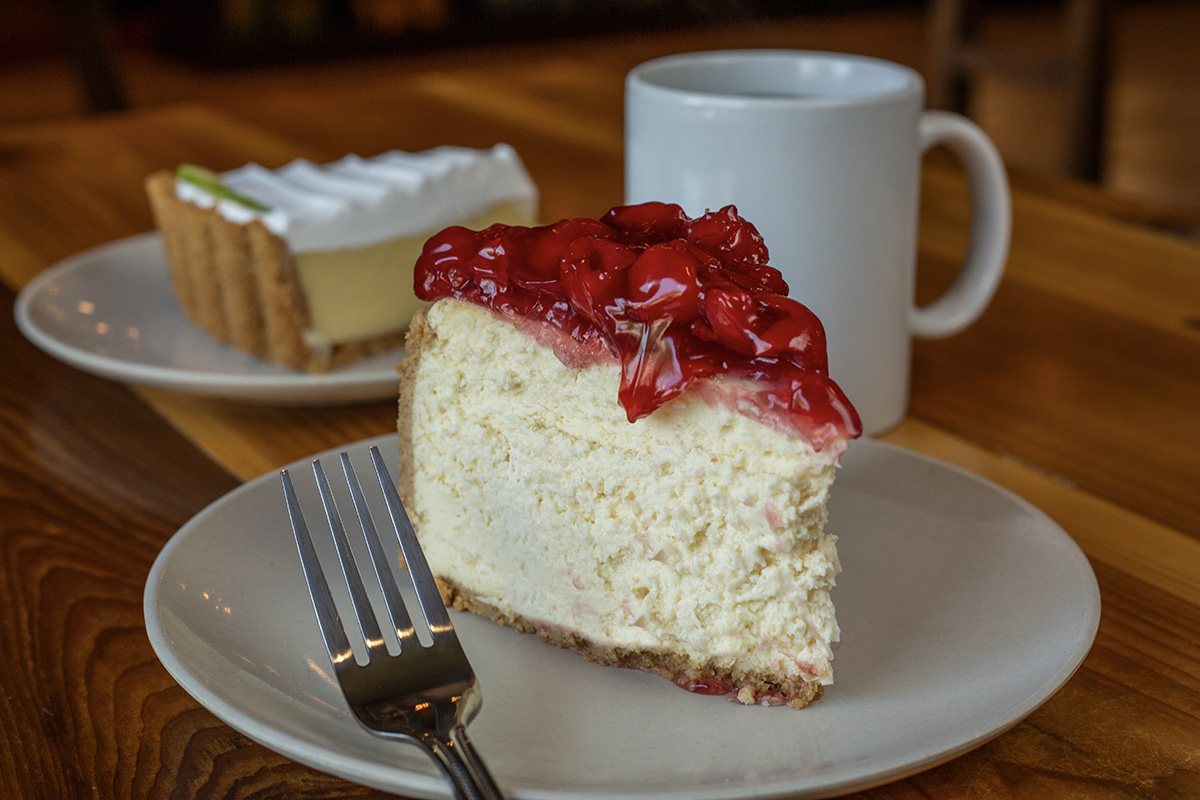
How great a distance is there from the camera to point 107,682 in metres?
0.77

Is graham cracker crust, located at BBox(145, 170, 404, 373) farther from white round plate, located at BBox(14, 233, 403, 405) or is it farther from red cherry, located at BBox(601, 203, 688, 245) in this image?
red cherry, located at BBox(601, 203, 688, 245)

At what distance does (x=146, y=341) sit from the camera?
1.33m

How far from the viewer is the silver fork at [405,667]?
24.7 inches

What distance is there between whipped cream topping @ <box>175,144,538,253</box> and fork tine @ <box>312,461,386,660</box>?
1.74 feet

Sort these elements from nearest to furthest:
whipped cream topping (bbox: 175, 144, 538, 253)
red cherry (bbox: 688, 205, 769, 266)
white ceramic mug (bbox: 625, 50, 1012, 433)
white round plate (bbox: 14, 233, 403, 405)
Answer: red cherry (bbox: 688, 205, 769, 266) → white ceramic mug (bbox: 625, 50, 1012, 433) → white round plate (bbox: 14, 233, 403, 405) → whipped cream topping (bbox: 175, 144, 538, 253)

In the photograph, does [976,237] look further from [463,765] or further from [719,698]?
[463,765]

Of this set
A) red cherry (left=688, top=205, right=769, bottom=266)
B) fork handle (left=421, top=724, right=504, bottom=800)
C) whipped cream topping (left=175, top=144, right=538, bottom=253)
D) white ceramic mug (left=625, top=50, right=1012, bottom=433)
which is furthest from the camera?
whipped cream topping (left=175, top=144, right=538, bottom=253)

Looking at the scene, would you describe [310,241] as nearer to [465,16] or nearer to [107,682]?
[107,682]

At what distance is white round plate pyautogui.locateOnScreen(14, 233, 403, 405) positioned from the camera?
3.65ft

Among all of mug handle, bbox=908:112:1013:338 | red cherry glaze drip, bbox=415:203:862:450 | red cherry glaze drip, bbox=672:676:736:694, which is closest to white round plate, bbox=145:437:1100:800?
red cherry glaze drip, bbox=672:676:736:694

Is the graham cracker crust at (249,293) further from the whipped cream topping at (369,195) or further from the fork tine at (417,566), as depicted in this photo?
the fork tine at (417,566)

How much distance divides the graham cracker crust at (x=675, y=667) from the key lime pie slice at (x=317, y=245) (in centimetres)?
57

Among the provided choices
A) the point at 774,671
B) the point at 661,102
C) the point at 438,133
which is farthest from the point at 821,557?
the point at 438,133

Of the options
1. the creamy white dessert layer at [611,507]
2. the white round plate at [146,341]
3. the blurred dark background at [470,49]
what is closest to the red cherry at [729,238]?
the creamy white dessert layer at [611,507]
